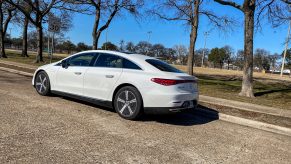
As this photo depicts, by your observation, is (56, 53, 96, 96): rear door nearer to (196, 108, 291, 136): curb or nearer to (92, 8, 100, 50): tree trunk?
(196, 108, 291, 136): curb

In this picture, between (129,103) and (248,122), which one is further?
(248,122)

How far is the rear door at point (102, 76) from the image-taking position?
708cm

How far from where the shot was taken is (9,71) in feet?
50.9

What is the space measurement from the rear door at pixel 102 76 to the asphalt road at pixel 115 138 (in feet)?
1.50

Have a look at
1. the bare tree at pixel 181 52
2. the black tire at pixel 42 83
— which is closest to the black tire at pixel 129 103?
the black tire at pixel 42 83

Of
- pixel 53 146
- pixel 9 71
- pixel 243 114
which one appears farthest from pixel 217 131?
pixel 9 71

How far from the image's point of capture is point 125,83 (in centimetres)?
687

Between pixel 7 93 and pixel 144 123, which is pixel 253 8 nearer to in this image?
pixel 144 123

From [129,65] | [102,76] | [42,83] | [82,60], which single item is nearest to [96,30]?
[42,83]

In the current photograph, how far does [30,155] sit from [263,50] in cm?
13114

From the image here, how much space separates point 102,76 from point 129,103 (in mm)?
992

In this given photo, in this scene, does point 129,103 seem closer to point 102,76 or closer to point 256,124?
point 102,76

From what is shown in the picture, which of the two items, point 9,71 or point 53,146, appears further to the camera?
point 9,71

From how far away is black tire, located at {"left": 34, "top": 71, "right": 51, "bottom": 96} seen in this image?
27.7 feet
